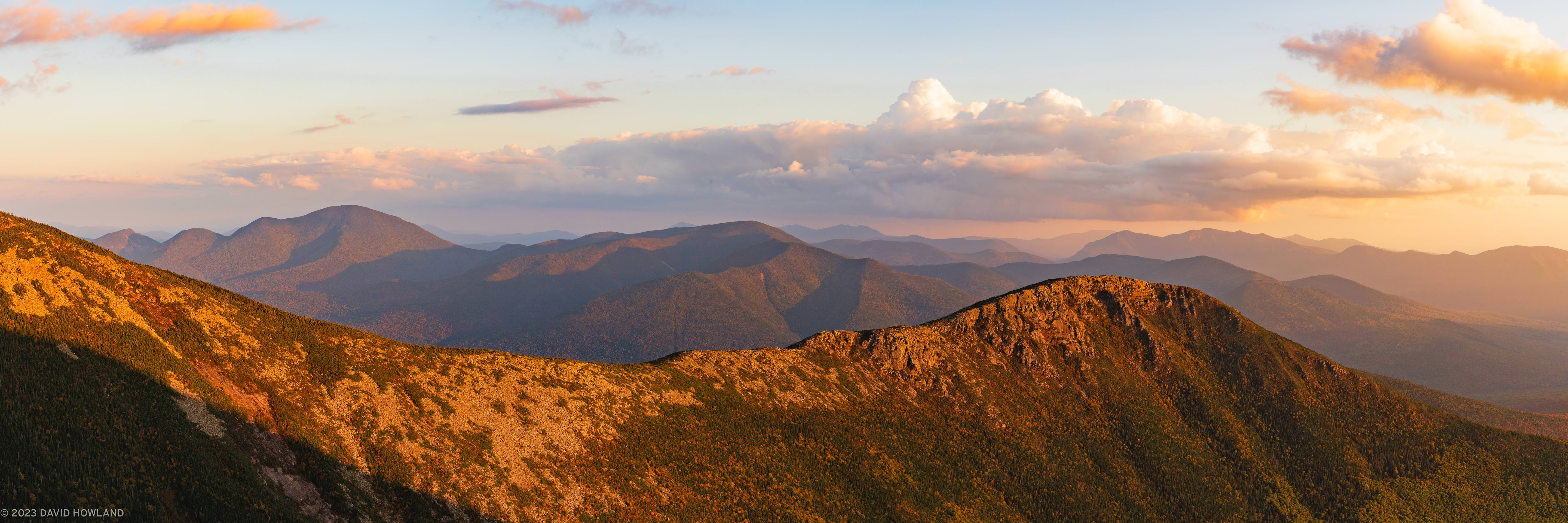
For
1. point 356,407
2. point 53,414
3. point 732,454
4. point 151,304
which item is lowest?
point 732,454

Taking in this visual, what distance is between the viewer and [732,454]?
14325 centimetres

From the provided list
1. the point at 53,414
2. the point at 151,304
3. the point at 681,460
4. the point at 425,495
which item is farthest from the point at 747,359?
the point at 53,414

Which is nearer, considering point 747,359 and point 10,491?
point 10,491

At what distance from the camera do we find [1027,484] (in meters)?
181

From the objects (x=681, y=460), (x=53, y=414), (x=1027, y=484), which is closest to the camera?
(x=53, y=414)

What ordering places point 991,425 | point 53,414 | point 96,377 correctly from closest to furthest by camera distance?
point 53,414 → point 96,377 → point 991,425

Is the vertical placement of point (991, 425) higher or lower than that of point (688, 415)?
lower

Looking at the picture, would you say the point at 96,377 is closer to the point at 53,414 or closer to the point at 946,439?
the point at 53,414

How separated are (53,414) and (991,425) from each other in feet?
634

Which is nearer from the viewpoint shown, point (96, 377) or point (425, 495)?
point (96, 377)

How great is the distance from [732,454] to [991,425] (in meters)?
92.8

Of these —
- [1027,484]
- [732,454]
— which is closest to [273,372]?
[732,454]

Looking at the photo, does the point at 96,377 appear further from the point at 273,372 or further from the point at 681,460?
the point at 681,460

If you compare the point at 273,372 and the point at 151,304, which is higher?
the point at 151,304
